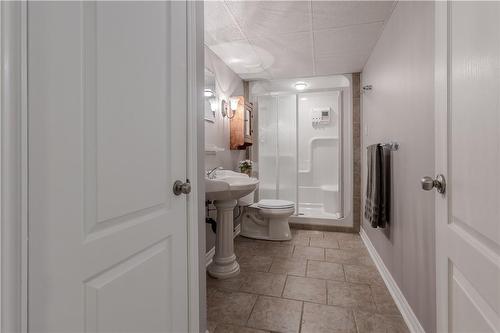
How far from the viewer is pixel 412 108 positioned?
62.8 inches

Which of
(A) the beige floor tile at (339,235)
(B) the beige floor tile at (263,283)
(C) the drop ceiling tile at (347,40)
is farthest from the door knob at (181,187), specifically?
(A) the beige floor tile at (339,235)

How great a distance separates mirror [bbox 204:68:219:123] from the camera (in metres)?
2.57

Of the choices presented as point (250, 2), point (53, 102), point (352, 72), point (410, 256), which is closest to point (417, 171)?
point (410, 256)

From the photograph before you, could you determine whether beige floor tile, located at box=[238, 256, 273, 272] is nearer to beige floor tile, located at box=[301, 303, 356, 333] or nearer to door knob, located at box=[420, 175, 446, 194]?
beige floor tile, located at box=[301, 303, 356, 333]

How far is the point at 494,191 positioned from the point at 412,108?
117 centimetres

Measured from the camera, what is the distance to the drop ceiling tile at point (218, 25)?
1943 millimetres

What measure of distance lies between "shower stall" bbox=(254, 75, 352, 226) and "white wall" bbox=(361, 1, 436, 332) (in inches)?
66.5

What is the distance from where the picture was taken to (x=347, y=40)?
2.47 metres

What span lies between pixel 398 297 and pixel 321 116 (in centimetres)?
290

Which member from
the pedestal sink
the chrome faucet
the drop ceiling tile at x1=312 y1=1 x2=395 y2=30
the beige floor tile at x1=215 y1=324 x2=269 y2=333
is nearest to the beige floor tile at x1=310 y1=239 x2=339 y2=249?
the pedestal sink

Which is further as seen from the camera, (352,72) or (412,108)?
(352,72)

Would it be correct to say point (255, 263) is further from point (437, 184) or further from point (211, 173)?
point (437, 184)

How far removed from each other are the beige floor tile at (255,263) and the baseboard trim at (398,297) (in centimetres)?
101

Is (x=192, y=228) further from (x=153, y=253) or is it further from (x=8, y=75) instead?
(x=8, y=75)
